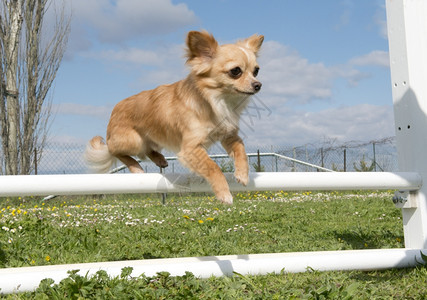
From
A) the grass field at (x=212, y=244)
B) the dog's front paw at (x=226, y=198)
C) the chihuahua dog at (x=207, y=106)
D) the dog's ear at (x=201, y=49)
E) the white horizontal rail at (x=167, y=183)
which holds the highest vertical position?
the dog's ear at (x=201, y=49)

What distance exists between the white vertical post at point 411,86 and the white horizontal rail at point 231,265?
47 centimetres

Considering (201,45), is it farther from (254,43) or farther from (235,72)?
(254,43)

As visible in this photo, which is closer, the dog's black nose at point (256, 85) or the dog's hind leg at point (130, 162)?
the dog's black nose at point (256, 85)

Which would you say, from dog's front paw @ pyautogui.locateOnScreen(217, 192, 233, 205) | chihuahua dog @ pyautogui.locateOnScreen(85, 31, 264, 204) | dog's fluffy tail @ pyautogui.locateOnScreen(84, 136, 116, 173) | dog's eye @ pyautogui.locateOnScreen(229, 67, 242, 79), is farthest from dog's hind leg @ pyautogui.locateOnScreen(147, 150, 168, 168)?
dog's front paw @ pyautogui.locateOnScreen(217, 192, 233, 205)

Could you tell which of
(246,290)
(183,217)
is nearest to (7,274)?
(246,290)

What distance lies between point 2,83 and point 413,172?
38.3 feet

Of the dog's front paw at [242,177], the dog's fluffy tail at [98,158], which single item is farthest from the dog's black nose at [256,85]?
the dog's fluffy tail at [98,158]

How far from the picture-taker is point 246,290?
2.97 meters

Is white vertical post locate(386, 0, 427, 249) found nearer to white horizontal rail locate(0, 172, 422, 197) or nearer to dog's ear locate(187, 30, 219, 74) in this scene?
white horizontal rail locate(0, 172, 422, 197)

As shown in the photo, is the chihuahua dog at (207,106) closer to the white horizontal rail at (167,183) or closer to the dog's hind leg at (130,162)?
the white horizontal rail at (167,183)

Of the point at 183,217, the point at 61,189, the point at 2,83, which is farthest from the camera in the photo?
the point at 2,83

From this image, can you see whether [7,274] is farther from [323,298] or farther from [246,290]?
[323,298]

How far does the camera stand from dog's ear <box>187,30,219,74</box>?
129 inches

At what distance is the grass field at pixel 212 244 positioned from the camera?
2.76 m
